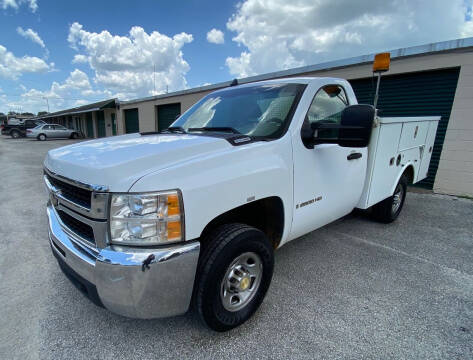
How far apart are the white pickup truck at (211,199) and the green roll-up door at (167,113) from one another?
11.8 m

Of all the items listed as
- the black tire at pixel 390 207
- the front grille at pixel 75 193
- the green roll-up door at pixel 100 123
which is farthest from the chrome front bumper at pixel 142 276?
the green roll-up door at pixel 100 123

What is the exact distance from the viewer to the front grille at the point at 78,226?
5.63 feet

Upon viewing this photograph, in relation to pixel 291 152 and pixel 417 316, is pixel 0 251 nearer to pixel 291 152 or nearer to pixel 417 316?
pixel 291 152

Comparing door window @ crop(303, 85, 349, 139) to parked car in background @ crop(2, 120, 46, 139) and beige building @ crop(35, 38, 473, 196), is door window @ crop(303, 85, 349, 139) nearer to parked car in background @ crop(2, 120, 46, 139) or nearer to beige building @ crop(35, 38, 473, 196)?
beige building @ crop(35, 38, 473, 196)

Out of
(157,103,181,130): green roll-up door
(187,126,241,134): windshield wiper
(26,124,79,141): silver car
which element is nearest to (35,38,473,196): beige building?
(187,126,241,134): windshield wiper

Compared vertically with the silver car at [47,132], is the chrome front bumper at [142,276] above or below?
above

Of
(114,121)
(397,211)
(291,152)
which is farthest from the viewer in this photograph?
(114,121)

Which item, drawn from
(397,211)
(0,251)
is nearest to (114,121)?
(0,251)

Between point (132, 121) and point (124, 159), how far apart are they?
63.3 ft

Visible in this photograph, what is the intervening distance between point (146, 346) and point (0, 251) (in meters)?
2.74

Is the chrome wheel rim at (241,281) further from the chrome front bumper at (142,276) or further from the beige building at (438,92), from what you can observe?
the beige building at (438,92)

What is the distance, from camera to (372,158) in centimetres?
310

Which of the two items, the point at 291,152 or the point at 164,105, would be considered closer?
the point at 291,152

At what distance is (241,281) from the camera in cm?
202
